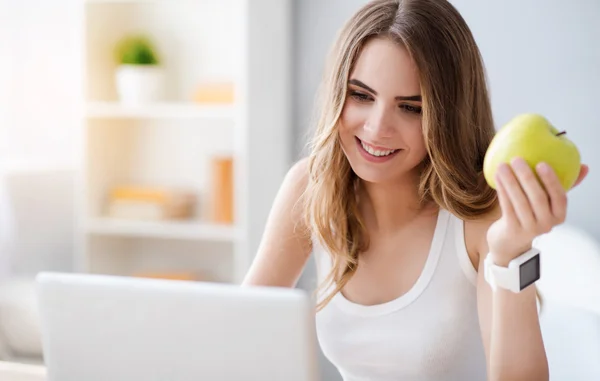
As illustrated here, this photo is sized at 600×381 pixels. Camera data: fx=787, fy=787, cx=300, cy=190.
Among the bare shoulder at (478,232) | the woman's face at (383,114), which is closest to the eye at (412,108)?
the woman's face at (383,114)

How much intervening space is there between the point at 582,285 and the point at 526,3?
101 centimetres

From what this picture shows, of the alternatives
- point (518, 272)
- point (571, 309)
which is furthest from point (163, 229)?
point (518, 272)

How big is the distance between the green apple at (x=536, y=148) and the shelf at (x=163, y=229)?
6.22 ft

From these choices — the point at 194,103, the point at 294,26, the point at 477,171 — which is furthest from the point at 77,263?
the point at 477,171

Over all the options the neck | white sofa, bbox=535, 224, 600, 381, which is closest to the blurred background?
white sofa, bbox=535, 224, 600, 381

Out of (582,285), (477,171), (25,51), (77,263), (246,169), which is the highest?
(25,51)

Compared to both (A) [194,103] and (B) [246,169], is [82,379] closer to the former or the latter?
(B) [246,169]

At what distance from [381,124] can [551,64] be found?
1406mm

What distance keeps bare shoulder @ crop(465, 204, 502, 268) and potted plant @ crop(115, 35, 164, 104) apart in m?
1.86

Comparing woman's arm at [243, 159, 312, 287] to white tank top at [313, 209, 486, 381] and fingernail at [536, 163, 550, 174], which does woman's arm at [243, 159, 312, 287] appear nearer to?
white tank top at [313, 209, 486, 381]

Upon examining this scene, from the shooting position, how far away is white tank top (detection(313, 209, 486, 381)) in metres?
1.46

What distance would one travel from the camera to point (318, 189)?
1574mm

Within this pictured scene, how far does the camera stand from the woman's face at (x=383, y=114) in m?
1.36

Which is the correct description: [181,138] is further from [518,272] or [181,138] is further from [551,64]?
[518,272]
